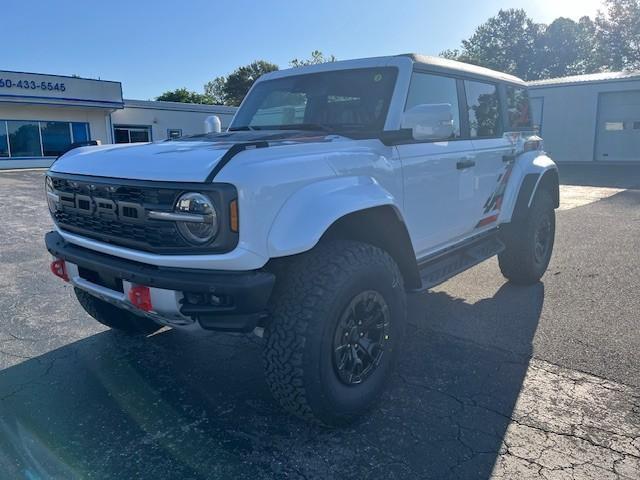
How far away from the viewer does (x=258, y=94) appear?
4523 millimetres

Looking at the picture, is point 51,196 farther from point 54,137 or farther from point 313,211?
point 54,137

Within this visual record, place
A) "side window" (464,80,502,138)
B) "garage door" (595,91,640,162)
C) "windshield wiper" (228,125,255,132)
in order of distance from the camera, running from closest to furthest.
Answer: "windshield wiper" (228,125,255,132), "side window" (464,80,502,138), "garage door" (595,91,640,162)

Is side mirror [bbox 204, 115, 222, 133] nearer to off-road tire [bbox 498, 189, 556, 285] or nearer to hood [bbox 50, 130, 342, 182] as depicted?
hood [bbox 50, 130, 342, 182]

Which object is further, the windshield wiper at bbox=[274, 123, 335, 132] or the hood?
the windshield wiper at bbox=[274, 123, 335, 132]

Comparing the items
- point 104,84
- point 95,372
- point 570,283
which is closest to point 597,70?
point 104,84

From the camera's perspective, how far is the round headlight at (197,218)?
2398 millimetres

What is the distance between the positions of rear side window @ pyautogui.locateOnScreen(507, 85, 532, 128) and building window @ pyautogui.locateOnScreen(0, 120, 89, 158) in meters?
21.3

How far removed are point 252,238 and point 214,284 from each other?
27 centimetres

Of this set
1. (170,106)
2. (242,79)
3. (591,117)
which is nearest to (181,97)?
A: (242,79)

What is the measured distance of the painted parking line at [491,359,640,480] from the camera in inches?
96.5

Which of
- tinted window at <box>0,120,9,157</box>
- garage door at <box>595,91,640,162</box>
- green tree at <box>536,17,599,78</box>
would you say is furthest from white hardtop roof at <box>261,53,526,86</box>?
green tree at <box>536,17,599,78</box>

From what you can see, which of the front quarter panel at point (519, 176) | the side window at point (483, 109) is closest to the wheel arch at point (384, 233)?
the side window at point (483, 109)

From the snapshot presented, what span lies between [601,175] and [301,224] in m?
18.2

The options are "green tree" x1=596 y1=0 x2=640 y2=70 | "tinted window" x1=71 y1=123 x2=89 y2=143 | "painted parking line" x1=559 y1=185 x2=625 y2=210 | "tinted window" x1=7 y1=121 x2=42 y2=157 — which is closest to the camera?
"painted parking line" x1=559 y1=185 x2=625 y2=210
